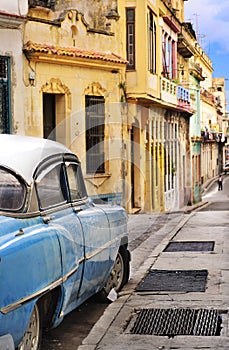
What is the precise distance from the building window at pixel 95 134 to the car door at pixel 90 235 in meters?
11.7

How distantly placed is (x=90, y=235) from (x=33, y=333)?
61.6 inches

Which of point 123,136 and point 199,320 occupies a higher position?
point 123,136

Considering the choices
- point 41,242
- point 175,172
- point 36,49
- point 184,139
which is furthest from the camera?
point 184,139

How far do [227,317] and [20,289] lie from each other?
2.99 metres

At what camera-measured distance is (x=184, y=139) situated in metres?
34.4

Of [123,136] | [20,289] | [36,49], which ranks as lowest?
[20,289]

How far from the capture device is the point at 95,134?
64.9 ft

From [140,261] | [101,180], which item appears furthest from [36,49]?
[140,261]

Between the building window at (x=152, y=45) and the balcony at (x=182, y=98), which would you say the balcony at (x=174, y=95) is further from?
the building window at (x=152, y=45)

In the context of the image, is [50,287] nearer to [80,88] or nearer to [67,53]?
[67,53]

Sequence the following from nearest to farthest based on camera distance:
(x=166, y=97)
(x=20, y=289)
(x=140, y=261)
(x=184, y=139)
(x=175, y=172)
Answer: (x=20, y=289) < (x=140, y=261) < (x=166, y=97) < (x=175, y=172) < (x=184, y=139)

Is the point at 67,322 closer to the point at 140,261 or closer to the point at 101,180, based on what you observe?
the point at 140,261

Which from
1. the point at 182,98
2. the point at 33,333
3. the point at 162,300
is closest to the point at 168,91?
the point at 182,98

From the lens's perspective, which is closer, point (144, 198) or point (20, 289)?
point (20, 289)
